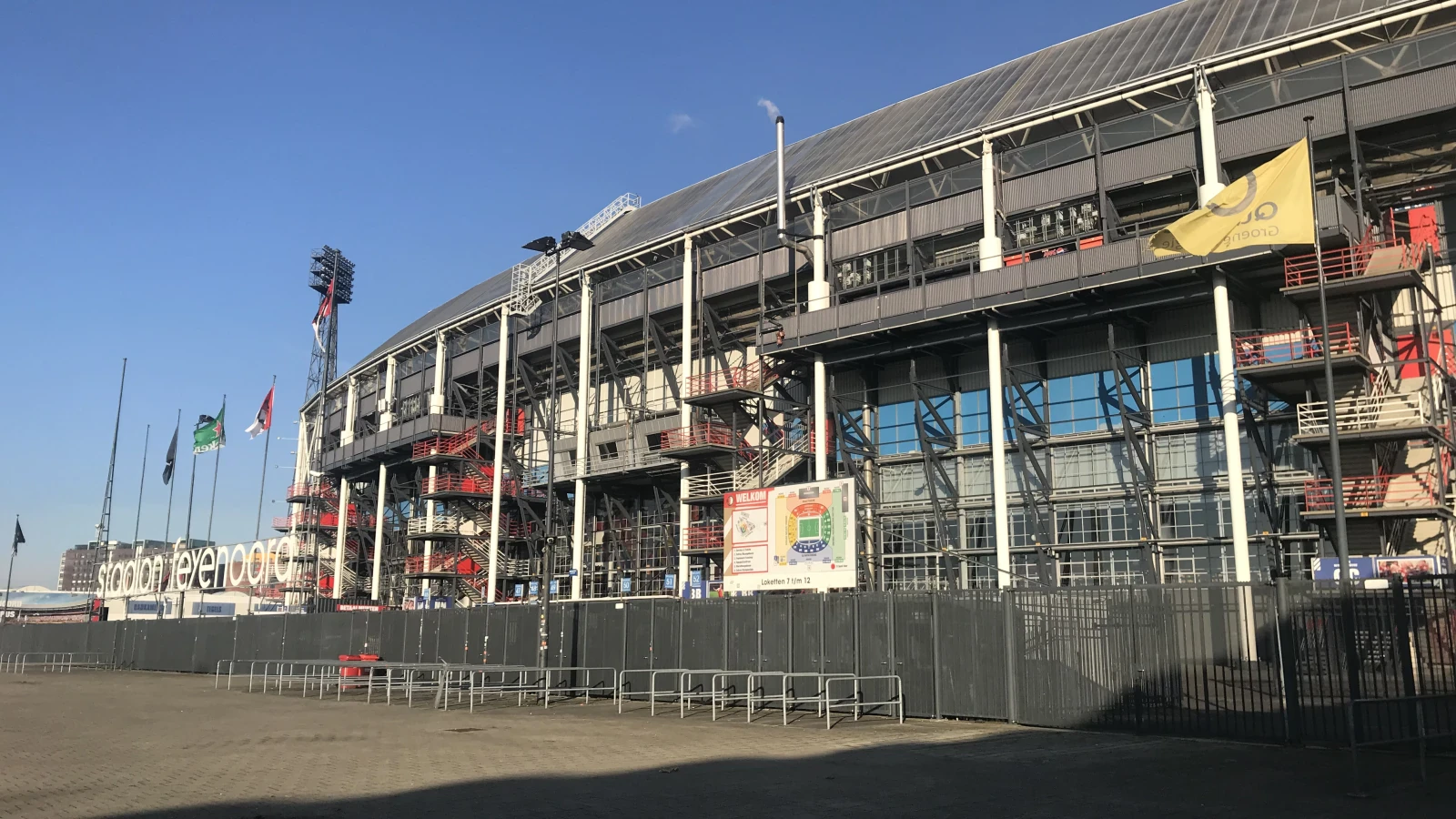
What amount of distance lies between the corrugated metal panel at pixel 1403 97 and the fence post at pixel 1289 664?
1660 cm

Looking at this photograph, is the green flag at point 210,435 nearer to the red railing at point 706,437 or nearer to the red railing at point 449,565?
the red railing at point 449,565

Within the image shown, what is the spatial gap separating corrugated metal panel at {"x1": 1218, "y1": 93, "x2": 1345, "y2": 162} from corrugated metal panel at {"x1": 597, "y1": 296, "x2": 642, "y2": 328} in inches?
900

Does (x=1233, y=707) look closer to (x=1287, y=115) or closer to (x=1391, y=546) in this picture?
(x=1391, y=546)

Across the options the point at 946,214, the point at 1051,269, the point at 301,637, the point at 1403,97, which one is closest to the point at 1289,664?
the point at 1051,269

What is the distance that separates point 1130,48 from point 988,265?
991cm

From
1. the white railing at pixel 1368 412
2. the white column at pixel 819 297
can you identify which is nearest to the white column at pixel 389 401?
the white column at pixel 819 297

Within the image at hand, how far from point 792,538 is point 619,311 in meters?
20.9

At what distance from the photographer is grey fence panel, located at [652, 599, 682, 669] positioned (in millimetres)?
26688

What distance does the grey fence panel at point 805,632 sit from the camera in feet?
77.0

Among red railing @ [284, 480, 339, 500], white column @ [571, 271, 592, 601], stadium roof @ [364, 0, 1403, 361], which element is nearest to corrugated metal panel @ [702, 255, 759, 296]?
stadium roof @ [364, 0, 1403, 361]

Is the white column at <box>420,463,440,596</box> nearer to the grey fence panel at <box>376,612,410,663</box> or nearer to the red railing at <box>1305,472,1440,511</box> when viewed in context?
the grey fence panel at <box>376,612,410,663</box>

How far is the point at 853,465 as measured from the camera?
3762cm

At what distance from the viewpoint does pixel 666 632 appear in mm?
27016

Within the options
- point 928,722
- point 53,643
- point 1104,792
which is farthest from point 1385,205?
point 53,643
